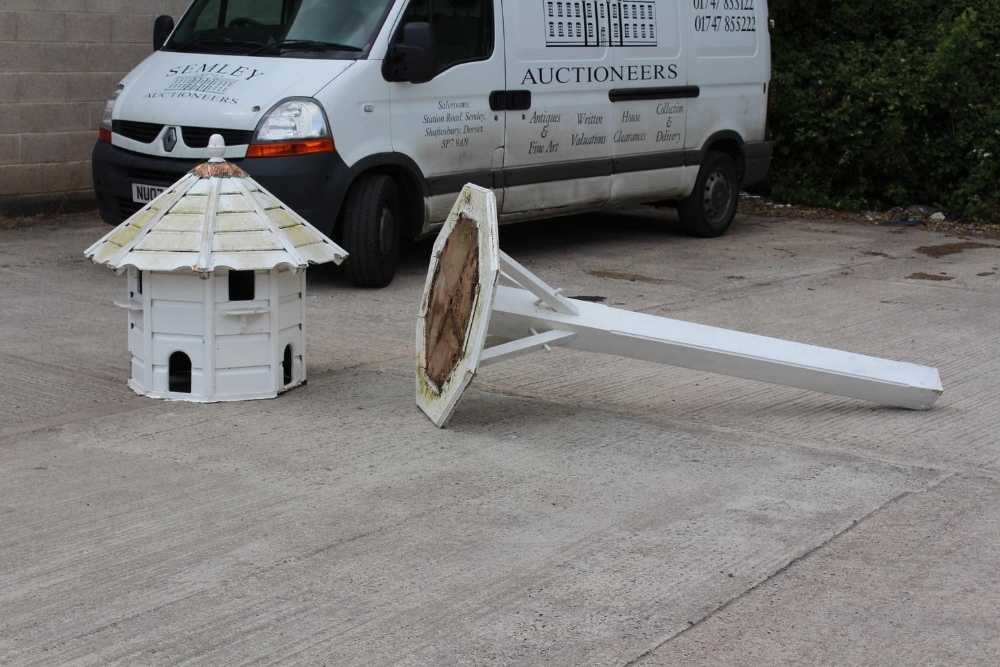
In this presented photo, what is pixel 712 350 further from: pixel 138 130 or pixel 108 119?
pixel 108 119

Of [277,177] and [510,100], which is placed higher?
[510,100]

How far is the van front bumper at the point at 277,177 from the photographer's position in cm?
791

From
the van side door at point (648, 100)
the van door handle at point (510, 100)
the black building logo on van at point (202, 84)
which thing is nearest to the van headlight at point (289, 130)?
the black building logo on van at point (202, 84)

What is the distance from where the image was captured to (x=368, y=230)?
27.2 ft

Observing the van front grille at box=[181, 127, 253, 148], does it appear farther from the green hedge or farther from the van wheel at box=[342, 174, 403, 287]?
the green hedge

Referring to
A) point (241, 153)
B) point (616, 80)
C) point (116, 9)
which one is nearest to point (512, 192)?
point (616, 80)

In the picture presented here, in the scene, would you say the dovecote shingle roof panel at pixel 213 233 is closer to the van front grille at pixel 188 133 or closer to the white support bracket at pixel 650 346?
the white support bracket at pixel 650 346

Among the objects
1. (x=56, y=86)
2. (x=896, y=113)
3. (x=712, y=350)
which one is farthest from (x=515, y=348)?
(x=896, y=113)

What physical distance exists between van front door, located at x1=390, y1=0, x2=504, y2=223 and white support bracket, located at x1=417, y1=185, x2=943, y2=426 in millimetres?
2945

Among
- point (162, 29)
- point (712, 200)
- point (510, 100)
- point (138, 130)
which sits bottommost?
point (712, 200)

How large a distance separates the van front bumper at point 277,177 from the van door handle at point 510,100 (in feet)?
4.72

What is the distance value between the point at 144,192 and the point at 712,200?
5.17 meters

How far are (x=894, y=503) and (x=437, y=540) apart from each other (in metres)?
1.69

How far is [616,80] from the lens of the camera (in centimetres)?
1000
